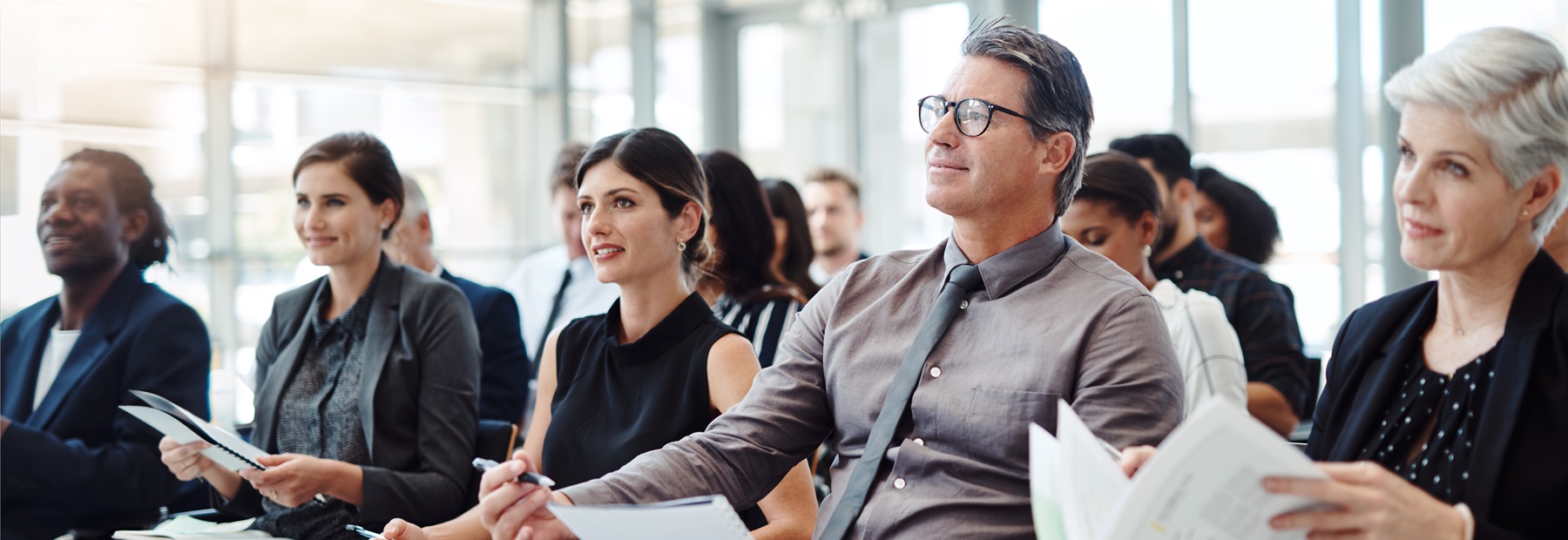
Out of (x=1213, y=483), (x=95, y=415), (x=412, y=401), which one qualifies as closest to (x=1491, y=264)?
(x=1213, y=483)

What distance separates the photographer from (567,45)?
7230 millimetres

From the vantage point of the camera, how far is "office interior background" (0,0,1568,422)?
17.0 feet

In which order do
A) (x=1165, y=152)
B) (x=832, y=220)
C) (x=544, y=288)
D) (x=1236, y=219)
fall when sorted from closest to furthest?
1. (x=1165, y=152)
2. (x=1236, y=219)
3. (x=544, y=288)
4. (x=832, y=220)

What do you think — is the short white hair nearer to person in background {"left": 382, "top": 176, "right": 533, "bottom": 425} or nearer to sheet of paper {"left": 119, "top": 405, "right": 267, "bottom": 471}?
sheet of paper {"left": 119, "top": 405, "right": 267, "bottom": 471}

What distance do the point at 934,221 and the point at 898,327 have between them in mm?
5160

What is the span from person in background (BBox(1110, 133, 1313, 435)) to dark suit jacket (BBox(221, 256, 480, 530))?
5.98 feet

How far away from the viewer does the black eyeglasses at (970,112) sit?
5.65ft

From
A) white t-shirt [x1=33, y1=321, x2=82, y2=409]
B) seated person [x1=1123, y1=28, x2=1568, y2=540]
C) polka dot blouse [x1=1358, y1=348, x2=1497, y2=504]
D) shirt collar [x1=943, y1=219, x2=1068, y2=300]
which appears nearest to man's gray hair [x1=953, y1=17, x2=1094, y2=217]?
shirt collar [x1=943, y1=219, x2=1068, y2=300]

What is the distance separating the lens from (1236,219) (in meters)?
4.19

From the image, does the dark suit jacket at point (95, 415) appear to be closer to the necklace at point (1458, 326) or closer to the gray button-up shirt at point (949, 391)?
the gray button-up shirt at point (949, 391)

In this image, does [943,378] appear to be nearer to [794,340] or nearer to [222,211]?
[794,340]

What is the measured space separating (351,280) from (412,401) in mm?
365

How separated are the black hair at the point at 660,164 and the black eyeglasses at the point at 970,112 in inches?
30.7

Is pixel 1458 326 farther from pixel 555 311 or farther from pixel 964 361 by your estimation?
pixel 555 311
